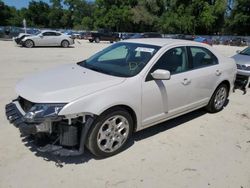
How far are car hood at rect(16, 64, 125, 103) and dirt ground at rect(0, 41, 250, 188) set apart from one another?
902 millimetres

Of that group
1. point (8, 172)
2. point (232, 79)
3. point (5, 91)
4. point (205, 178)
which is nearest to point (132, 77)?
point (205, 178)

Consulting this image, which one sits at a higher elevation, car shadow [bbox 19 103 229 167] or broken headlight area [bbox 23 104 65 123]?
broken headlight area [bbox 23 104 65 123]

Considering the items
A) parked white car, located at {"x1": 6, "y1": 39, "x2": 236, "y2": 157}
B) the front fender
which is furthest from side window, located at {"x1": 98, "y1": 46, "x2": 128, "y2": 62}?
the front fender

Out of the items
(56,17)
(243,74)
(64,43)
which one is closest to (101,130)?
(243,74)

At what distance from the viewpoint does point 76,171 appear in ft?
12.5

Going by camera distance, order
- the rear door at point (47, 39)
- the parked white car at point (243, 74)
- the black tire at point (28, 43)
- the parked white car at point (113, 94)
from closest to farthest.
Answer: the parked white car at point (113, 94) < the parked white car at point (243, 74) < the black tire at point (28, 43) < the rear door at point (47, 39)

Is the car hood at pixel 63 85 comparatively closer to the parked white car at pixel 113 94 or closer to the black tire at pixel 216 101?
the parked white car at pixel 113 94

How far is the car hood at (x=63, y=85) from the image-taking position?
3.75 metres

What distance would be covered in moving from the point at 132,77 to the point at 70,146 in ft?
4.38

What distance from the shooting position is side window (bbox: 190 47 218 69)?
537 centimetres

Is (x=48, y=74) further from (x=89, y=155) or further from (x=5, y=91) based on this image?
(x=5, y=91)

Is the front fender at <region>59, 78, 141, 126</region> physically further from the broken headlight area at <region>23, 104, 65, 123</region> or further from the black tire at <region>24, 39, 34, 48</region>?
the black tire at <region>24, 39, 34, 48</region>

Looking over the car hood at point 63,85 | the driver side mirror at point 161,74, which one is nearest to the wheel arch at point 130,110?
the car hood at point 63,85

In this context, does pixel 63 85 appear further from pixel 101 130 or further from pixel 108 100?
pixel 101 130
